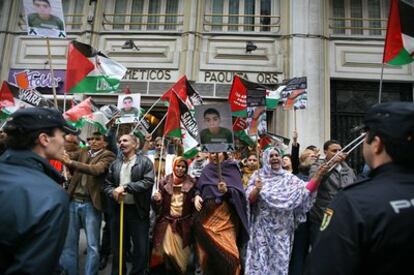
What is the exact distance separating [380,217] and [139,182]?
11.0ft

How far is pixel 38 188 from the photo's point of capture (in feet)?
5.16

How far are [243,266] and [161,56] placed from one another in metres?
8.02

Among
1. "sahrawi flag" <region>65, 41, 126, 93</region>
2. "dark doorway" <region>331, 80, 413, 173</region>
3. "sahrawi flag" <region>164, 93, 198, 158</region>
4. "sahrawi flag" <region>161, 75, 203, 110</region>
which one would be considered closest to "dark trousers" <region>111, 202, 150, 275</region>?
"sahrawi flag" <region>164, 93, 198, 158</region>

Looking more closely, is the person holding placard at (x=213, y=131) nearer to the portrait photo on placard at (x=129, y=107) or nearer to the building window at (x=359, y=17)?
the portrait photo on placard at (x=129, y=107)

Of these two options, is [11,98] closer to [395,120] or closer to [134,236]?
[134,236]

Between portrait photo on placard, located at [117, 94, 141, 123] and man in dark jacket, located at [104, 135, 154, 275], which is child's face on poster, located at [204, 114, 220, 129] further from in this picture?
portrait photo on placard, located at [117, 94, 141, 123]

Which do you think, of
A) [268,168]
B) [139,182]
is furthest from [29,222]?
[268,168]

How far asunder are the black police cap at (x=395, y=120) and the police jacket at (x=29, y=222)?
1444 millimetres

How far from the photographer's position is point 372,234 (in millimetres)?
1384

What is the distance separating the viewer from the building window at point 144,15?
11.6m

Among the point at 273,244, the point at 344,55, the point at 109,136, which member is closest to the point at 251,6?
the point at 344,55

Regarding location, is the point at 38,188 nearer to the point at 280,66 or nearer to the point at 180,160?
the point at 180,160

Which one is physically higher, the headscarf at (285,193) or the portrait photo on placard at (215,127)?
the portrait photo on placard at (215,127)

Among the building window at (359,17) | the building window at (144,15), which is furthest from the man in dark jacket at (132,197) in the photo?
the building window at (359,17)
